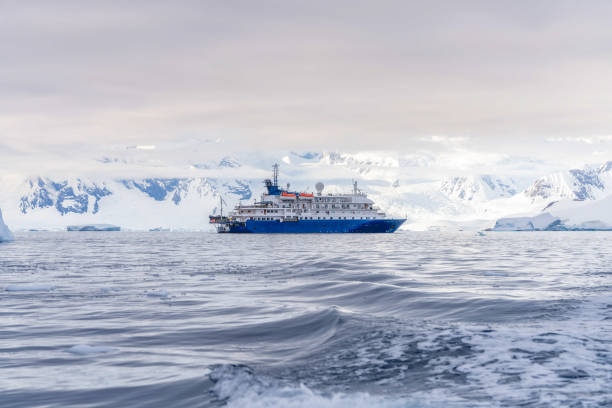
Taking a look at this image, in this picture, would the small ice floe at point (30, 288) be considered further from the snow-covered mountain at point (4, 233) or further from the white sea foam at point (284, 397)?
the snow-covered mountain at point (4, 233)

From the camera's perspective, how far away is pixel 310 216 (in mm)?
120688

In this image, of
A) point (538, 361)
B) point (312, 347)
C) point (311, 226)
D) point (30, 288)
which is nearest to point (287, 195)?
point (311, 226)

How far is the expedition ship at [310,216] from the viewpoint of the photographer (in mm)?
118938

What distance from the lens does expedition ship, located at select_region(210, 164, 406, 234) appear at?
11894 centimetres

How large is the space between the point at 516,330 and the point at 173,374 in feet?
20.1

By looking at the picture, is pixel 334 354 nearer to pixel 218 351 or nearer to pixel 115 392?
pixel 218 351

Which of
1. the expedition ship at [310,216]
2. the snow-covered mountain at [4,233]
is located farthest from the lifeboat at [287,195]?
the snow-covered mountain at [4,233]

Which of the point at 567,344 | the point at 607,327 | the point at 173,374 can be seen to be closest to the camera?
the point at 173,374

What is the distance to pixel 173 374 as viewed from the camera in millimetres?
7770

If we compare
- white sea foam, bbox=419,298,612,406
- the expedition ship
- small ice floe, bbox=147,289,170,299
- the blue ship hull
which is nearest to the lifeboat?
the expedition ship

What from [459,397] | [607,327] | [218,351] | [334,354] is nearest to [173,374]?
[218,351]

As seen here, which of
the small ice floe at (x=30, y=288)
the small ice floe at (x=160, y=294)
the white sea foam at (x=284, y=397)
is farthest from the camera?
the small ice floe at (x=30, y=288)

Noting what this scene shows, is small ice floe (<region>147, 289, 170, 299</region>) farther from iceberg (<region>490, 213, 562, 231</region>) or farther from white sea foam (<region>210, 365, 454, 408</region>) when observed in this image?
iceberg (<region>490, 213, 562, 231</region>)

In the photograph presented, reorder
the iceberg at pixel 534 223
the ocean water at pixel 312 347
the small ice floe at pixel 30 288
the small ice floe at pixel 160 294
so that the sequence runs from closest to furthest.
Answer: the ocean water at pixel 312 347 → the small ice floe at pixel 160 294 → the small ice floe at pixel 30 288 → the iceberg at pixel 534 223
